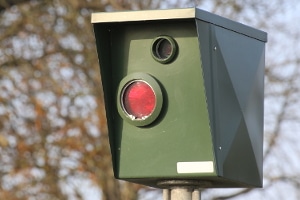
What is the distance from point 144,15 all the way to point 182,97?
29cm

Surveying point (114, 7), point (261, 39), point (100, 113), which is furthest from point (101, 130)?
point (261, 39)

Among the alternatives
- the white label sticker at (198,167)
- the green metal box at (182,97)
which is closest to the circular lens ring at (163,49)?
the green metal box at (182,97)

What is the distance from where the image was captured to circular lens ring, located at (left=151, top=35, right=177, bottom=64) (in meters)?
3.86

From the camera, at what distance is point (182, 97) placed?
381 centimetres

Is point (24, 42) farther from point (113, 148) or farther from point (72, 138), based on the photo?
point (113, 148)

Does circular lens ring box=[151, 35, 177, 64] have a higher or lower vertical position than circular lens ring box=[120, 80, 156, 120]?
higher

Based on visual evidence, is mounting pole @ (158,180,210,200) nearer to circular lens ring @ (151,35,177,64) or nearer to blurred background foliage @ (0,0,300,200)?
circular lens ring @ (151,35,177,64)

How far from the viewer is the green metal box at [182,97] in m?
3.77

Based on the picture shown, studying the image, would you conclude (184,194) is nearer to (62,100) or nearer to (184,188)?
(184,188)

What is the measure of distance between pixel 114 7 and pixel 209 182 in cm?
642

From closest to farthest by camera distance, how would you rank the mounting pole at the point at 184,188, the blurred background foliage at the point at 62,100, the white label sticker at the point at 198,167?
the white label sticker at the point at 198,167
the mounting pole at the point at 184,188
the blurred background foliage at the point at 62,100

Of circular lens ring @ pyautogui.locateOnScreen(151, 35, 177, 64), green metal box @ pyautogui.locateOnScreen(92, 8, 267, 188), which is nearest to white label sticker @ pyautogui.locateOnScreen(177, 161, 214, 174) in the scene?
green metal box @ pyautogui.locateOnScreen(92, 8, 267, 188)

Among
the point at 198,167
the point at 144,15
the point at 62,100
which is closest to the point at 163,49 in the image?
the point at 144,15

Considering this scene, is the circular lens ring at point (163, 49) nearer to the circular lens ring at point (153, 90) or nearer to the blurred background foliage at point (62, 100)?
the circular lens ring at point (153, 90)
